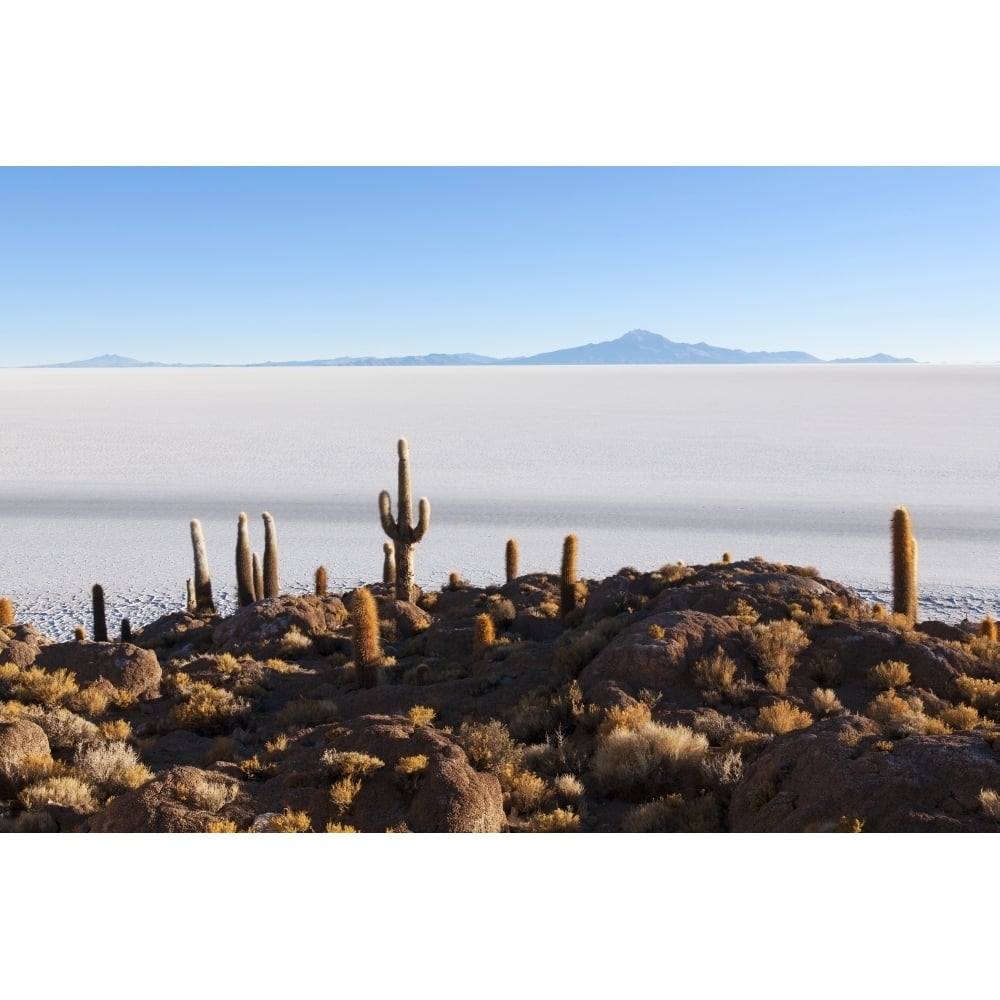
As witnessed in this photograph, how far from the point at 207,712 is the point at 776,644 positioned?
7251 mm

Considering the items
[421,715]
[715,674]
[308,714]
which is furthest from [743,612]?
[308,714]

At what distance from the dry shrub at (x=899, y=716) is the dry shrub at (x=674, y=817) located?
1.71 metres

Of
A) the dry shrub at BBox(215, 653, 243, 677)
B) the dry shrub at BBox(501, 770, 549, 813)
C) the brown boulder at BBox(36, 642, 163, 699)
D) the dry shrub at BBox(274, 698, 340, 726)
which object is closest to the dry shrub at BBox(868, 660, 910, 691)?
the dry shrub at BBox(501, 770, 549, 813)

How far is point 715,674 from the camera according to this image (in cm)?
947

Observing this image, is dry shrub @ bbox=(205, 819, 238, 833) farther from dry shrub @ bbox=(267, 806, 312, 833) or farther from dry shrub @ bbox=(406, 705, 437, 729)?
dry shrub @ bbox=(406, 705, 437, 729)

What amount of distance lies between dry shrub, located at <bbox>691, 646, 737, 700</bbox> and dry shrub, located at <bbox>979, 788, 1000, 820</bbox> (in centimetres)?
387

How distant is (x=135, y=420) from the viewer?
90.4m

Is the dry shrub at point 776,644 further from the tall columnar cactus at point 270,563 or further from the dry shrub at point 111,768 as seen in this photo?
the tall columnar cactus at point 270,563

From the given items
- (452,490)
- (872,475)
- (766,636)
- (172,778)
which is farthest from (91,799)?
(872,475)

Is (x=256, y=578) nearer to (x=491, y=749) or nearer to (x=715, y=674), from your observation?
(x=715, y=674)

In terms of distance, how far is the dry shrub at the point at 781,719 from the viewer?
→ 8211mm

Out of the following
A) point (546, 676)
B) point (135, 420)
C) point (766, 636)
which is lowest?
point (546, 676)

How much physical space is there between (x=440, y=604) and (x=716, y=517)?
873 inches

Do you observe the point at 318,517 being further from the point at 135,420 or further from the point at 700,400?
the point at 700,400
